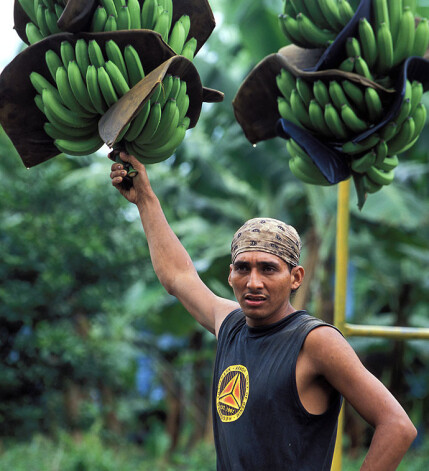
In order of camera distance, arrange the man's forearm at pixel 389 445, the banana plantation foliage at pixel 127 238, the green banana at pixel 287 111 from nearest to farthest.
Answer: the man's forearm at pixel 389 445 < the green banana at pixel 287 111 < the banana plantation foliage at pixel 127 238

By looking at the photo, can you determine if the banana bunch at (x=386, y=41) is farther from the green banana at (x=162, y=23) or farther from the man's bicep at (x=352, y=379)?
the man's bicep at (x=352, y=379)

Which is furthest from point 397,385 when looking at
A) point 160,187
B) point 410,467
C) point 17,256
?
point 17,256

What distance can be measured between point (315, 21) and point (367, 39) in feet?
0.95

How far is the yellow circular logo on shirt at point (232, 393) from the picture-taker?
5.79ft

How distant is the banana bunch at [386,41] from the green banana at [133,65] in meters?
0.91

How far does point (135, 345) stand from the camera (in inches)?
488

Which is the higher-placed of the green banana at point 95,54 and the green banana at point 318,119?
the green banana at point 95,54

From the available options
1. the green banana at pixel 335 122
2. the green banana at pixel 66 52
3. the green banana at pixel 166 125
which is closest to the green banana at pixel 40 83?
the green banana at pixel 66 52

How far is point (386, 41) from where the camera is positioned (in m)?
2.65

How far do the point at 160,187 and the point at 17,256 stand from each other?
2290 millimetres

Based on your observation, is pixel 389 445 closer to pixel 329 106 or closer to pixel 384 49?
pixel 329 106

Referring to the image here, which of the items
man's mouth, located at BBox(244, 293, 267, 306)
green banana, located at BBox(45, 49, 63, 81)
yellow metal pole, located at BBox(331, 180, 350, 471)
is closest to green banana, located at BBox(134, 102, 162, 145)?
green banana, located at BBox(45, 49, 63, 81)

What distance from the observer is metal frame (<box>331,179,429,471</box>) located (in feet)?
9.93

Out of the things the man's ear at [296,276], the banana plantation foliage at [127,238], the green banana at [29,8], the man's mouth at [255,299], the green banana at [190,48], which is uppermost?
the green banana at [29,8]
